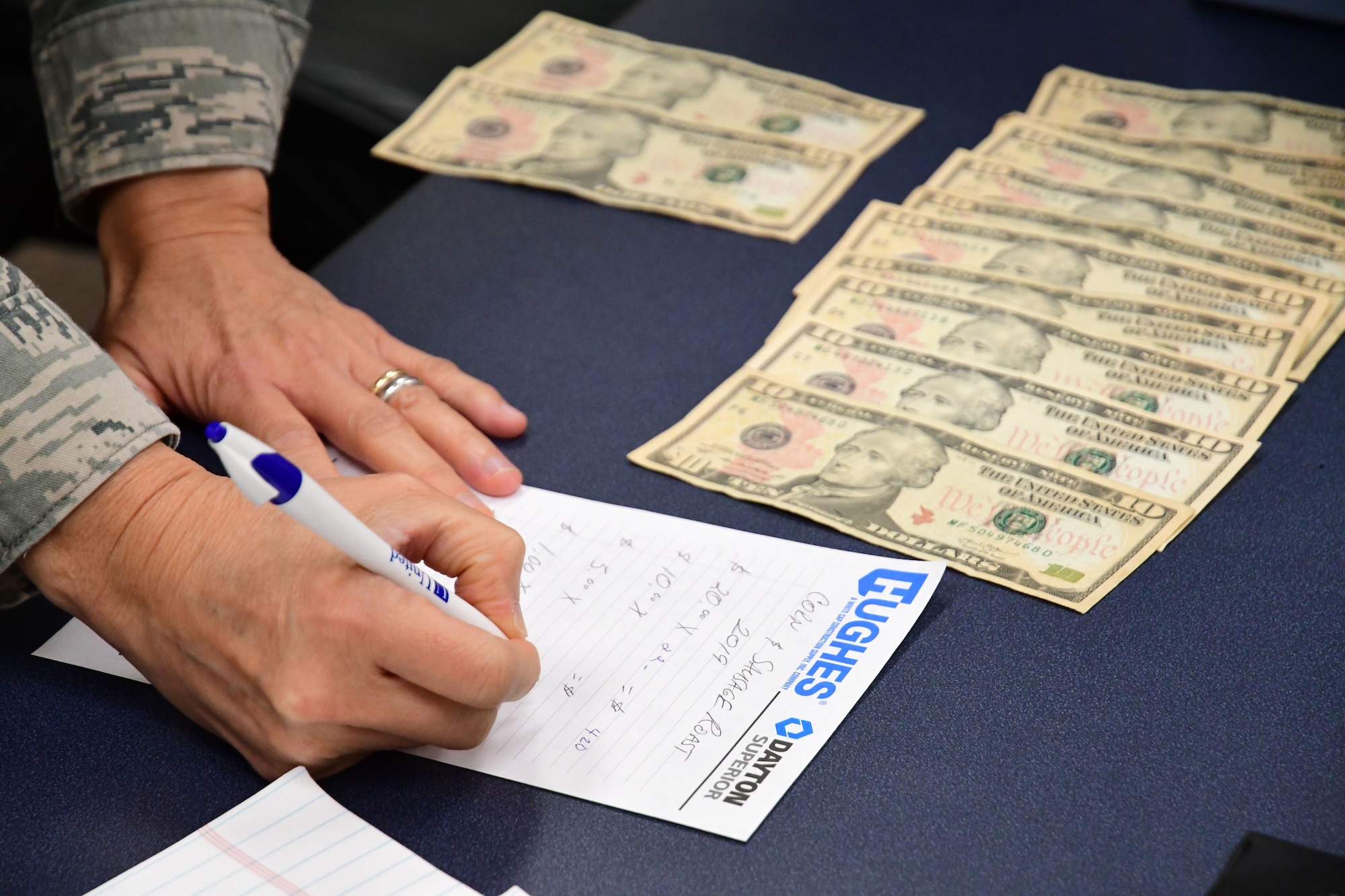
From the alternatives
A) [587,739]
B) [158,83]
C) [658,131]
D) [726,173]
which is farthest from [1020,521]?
[158,83]

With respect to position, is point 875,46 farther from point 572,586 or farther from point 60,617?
point 60,617

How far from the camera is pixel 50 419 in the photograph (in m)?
0.70

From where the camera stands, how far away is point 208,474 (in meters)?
0.71

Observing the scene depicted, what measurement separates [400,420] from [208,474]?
190mm

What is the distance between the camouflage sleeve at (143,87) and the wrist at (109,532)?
42cm

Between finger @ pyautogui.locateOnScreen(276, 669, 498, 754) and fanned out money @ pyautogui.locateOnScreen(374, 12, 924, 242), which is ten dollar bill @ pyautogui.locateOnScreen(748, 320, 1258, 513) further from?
finger @ pyautogui.locateOnScreen(276, 669, 498, 754)

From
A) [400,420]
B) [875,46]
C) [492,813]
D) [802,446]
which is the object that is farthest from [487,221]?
[492,813]

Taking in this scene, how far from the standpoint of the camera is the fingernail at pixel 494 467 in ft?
2.78

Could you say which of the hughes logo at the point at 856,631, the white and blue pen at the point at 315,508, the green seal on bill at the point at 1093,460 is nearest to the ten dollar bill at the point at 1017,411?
the green seal on bill at the point at 1093,460

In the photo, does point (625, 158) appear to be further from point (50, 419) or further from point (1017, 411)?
point (50, 419)

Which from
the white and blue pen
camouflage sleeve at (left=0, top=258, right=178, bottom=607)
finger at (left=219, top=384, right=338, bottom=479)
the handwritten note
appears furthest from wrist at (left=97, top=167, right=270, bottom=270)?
the white and blue pen

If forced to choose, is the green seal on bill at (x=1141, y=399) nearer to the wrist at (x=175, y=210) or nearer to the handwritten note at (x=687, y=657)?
the handwritten note at (x=687, y=657)

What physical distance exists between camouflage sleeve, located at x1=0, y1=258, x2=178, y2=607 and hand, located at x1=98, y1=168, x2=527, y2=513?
150 millimetres

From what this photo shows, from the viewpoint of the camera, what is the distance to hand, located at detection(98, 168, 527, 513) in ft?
2.85
